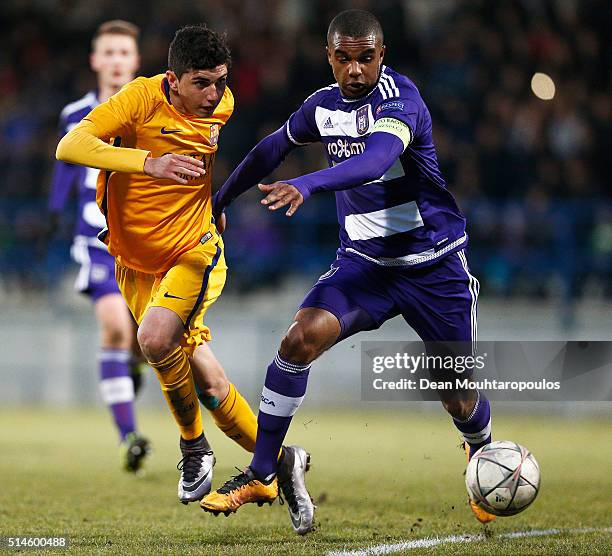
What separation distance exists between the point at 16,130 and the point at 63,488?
28.7ft

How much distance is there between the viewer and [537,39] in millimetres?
13508

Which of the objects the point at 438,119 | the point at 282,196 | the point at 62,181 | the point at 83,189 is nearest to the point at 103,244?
the point at 83,189

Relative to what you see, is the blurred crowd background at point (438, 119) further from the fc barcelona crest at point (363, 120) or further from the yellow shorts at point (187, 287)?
the fc barcelona crest at point (363, 120)

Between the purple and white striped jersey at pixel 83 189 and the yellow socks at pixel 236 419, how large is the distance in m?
2.64

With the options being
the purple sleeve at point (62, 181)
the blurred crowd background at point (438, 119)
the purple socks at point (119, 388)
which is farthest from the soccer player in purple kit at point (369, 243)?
the blurred crowd background at point (438, 119)

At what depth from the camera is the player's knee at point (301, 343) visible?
4.77 m

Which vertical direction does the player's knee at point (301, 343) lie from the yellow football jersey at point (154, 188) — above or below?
below

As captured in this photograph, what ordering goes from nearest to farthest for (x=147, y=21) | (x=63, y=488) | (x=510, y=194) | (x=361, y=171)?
(x=361, y=171), (x=63, y=488), (x=510, y=194), (x=147, y=21)

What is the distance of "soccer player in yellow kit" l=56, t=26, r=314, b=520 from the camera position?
16.1 feet

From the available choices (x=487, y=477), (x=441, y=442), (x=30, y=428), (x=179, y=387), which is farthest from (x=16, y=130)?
(x=487, y=477)

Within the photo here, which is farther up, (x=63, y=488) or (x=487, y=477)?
(x=487, y=477)

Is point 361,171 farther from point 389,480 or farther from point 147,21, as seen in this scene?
point 147,21

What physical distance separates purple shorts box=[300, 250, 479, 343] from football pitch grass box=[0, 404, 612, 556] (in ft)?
3.00

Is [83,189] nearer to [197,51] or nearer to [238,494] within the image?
[197,51]
